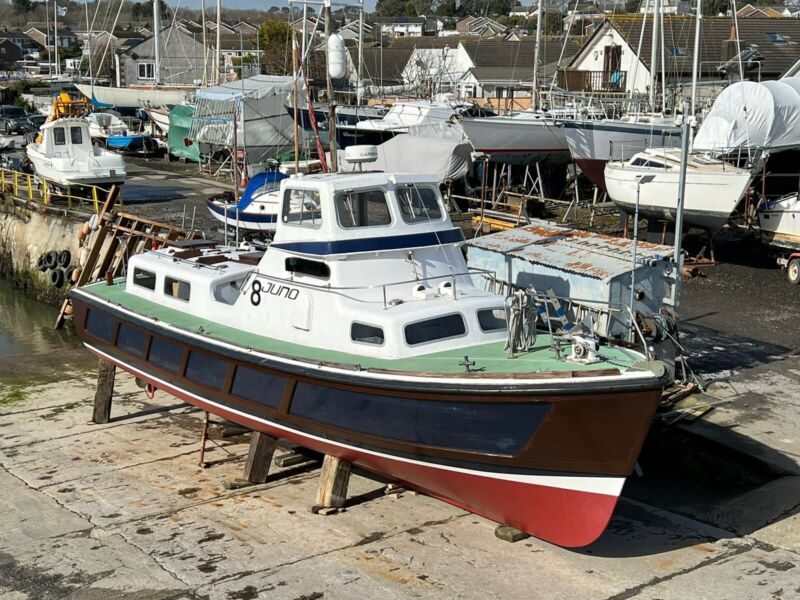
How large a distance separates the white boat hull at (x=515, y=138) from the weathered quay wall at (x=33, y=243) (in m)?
12.1

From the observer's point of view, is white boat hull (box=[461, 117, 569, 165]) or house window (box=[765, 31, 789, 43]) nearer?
white boat hull (box=[461, 117, 569, 165])

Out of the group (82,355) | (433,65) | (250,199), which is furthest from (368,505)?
(433,65)

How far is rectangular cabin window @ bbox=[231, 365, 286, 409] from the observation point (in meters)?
12.2

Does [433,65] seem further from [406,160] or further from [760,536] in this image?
[760,536]

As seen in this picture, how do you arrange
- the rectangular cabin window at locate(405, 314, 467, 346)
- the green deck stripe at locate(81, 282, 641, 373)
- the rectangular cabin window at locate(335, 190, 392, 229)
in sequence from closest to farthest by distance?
the green deck stripe at locate(81, 282, 641, 373) → the rectangular cabin window at locate(405, 314, 467, 346) → the rectangular cabin window at locate(335, 190, 392, 229)

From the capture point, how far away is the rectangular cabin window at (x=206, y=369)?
12997mm

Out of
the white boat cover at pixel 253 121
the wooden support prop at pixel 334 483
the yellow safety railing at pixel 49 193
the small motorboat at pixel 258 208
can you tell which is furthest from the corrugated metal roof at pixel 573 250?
the white boat cover at pixel 253 121

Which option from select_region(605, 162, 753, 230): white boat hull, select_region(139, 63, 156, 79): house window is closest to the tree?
select_region(139, 63, 156, 79): house window

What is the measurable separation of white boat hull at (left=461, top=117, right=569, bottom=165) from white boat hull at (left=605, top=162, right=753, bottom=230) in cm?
630

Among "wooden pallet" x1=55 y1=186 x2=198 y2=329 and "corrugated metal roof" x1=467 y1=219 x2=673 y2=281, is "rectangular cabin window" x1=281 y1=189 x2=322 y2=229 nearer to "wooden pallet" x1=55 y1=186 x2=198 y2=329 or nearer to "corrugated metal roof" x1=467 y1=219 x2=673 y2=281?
"corrugated metal roof" x1=467 y1=219 x2=673 y2=281

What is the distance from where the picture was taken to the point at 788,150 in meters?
25.0

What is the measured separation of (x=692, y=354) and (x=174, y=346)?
28.2 ft

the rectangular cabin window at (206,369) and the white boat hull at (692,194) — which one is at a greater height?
the white boat hull at (692,194)

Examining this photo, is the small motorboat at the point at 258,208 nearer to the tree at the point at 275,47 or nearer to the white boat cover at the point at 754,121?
the white boat cover at the point at 754,121
